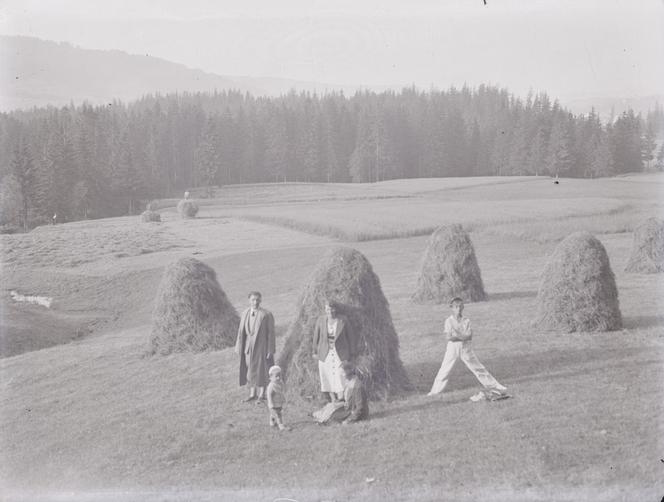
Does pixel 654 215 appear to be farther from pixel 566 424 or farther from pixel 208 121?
pixel 208 121

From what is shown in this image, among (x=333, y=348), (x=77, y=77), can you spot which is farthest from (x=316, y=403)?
(x=77, y=77)

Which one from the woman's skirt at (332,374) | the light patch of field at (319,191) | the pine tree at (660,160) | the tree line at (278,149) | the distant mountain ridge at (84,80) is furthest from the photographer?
the light patch of field at (319,191)

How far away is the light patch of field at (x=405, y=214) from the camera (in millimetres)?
20859

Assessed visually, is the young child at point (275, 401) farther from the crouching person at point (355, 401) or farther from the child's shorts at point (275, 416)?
the crouching person at point (355, 401)

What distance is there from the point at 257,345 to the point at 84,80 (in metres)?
28.2

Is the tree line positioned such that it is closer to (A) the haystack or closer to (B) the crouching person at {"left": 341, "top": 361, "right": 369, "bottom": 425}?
(A) the haystack

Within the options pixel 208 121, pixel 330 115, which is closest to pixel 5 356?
pixel 208 121

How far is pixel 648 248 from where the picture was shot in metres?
19.6

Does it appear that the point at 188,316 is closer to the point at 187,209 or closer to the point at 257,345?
the point at 257,345

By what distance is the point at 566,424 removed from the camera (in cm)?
951

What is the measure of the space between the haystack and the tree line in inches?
423

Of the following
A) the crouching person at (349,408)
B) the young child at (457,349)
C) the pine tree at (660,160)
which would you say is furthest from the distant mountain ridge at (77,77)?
the young child at (457,349)

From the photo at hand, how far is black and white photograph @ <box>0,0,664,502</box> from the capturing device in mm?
9234

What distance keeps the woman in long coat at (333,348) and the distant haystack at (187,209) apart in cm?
1434
